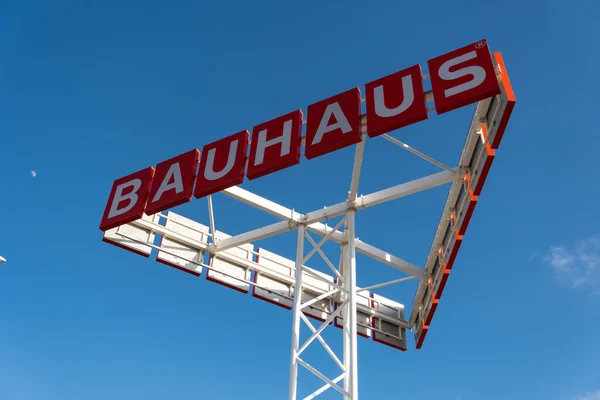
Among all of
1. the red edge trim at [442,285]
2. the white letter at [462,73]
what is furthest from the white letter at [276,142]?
the red edge trim at [442,285]

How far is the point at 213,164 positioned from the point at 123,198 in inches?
101

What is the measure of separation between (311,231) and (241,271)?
2.40 metres

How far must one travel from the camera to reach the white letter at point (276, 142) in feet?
45.4

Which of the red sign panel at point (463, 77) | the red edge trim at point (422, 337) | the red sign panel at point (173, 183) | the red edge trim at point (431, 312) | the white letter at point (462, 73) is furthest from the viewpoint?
the red edge trim at point (422, 337)

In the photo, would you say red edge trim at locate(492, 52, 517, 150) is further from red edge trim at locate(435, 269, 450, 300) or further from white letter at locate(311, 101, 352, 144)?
red edge trim at locate(435, 269, 450, 300)

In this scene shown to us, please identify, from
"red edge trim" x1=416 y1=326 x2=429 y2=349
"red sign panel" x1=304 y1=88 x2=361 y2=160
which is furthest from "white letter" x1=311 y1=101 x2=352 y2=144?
"red edge trim" x1=416 y1=326 x2=429 y2=349

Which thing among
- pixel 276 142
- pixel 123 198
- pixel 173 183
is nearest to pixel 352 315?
pixel 276 142

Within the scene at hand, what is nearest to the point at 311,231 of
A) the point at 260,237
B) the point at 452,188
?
the point at 260,237

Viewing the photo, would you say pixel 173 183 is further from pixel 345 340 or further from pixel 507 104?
pixel 507 104

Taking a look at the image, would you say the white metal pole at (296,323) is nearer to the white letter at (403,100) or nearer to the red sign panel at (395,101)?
the red sign panel at (395,101)

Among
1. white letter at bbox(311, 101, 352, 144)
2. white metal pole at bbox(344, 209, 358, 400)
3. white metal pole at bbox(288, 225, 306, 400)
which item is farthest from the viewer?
white letter at bbox(311, 101, 352, 144)

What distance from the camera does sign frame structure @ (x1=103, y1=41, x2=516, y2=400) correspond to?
A: 12.9 meters

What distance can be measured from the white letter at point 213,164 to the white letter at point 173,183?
2.34 ft

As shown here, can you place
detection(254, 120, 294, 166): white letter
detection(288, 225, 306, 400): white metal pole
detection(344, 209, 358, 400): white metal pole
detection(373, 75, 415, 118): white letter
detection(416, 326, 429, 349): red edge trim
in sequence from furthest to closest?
detection(416, 326, 429, 349): red edge trim → detection(254, 120, 294, 166): white letter → detection(288, 225, 306, 400): white metal pole → detection(373, 75, 415, 118): white letter → detection(344, 209, 358, 400): white metal pole
